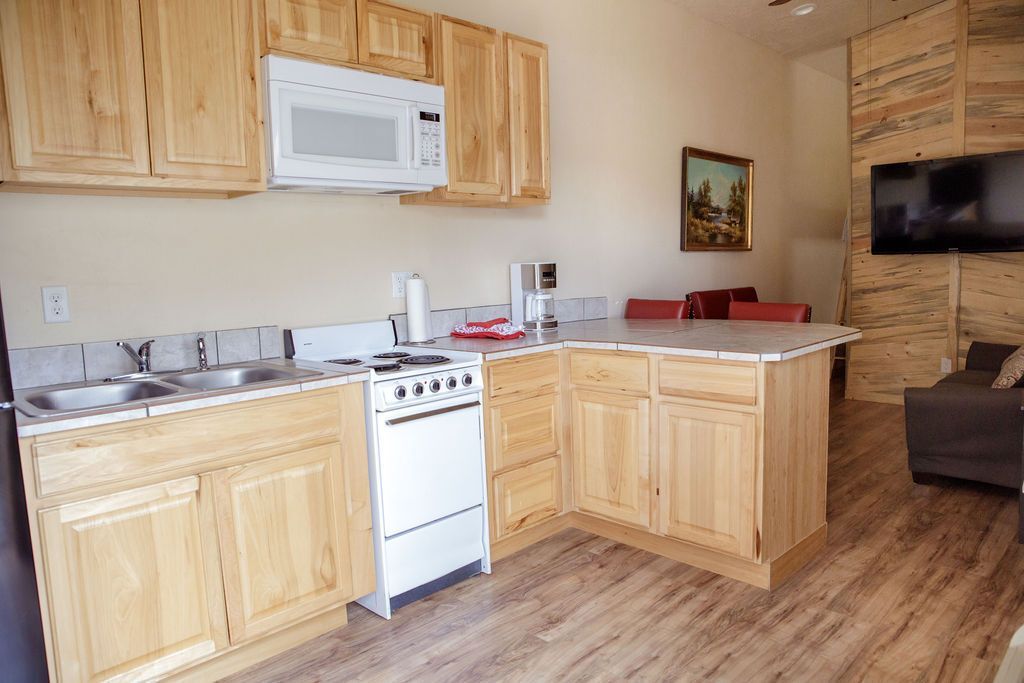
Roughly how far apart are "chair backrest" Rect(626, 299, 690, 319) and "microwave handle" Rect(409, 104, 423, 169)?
6.32 feet

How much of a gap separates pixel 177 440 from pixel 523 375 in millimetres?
1410

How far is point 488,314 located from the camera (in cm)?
351

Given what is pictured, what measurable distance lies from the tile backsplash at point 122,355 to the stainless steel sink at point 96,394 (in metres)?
0.11

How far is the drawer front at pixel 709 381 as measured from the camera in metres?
2.48

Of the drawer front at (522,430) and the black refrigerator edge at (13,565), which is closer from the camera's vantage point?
the black refrigerator edge at (13,565)

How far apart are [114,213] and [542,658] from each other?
2.06 m

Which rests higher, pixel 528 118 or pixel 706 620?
pixel 528 118

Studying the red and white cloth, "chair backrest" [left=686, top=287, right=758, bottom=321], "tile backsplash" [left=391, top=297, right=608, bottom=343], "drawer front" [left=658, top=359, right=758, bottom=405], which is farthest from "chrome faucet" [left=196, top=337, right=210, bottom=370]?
"chair backrest" [left=686, top=287, right=758, bottom=321]

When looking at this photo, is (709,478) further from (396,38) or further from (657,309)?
(396,38)

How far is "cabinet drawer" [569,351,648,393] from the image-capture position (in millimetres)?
2826

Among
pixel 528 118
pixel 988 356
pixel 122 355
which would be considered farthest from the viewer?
pixel 988 356

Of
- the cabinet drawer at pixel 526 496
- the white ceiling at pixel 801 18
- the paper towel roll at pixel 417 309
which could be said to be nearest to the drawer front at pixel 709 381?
the cabinet drawer at pixel 526 496

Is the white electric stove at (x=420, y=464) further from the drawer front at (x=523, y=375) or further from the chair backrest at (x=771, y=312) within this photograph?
the chair backrest at (x=771, y=312)

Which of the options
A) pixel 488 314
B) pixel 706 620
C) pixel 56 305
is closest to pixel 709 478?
pixel 706 620
